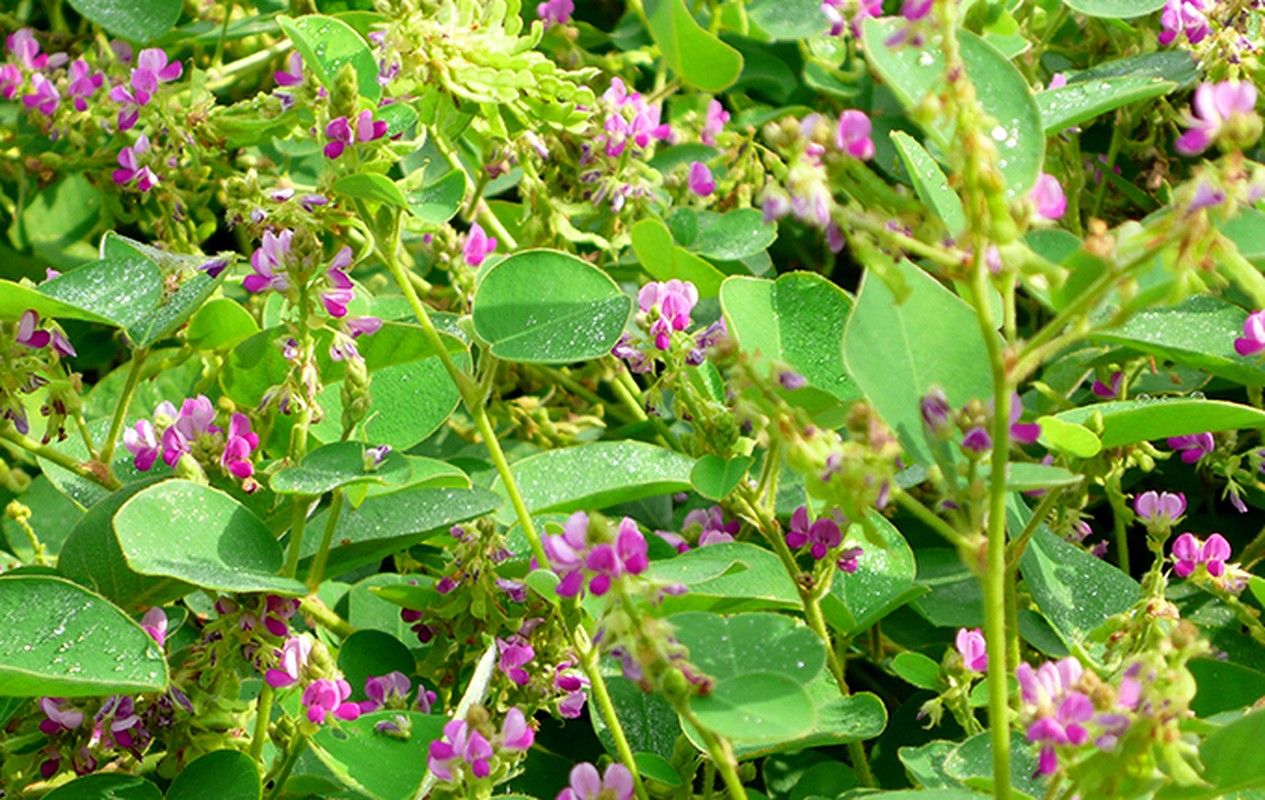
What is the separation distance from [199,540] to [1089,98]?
66 cm

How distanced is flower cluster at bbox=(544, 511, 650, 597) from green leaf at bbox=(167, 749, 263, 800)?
13.6 inches

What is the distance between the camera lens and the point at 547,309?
2.84 ft

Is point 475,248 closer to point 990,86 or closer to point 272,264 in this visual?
point 272,264

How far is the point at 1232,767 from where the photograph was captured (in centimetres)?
60

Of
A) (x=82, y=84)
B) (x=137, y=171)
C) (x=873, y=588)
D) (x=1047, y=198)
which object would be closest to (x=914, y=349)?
(x=1047, y=198)

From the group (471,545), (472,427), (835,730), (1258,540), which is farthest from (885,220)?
(472,427)

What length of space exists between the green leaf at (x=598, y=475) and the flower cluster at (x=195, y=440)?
187 millimetres

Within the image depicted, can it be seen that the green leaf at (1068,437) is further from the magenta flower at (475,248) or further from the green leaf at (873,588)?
the magenta flower at (475,248)

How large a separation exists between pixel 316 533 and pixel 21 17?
1.17 m

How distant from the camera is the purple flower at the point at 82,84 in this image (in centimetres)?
141

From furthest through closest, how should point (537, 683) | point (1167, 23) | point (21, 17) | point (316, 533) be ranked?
point (21, 17), point (1167, 23), point (316, 533), point (537, 683)

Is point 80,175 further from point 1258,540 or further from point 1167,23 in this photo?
point 1258,540

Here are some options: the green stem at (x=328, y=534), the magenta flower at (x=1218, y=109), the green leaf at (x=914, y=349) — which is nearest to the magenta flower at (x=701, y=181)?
the green stem at (x=328, y=534)

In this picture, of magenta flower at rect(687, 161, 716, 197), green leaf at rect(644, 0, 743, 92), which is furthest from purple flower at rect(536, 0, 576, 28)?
magenta flower at rect(687, 161, 716, 197)
